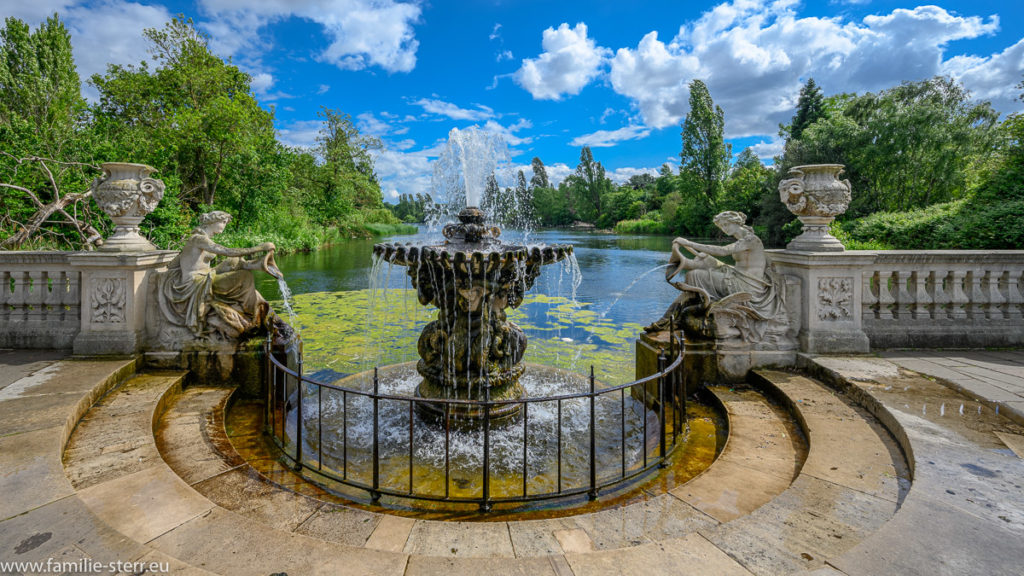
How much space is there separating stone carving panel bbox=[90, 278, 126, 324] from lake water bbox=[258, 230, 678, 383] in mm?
2541

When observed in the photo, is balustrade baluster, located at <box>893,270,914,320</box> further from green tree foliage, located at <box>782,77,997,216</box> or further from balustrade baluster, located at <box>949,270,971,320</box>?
green tree foliage, located at <box>782,77,997,216</box>

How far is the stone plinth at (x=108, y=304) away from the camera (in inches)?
197

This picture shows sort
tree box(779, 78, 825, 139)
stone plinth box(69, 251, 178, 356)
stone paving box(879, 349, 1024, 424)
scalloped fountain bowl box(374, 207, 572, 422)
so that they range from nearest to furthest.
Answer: stone paving box(879, 349, 1024, 424) < scalloped fountain bowl box(374, 207, 572, 422) < stone plinth box(69, 251, 178, 356) < tree box(779, 78, 825, 139)

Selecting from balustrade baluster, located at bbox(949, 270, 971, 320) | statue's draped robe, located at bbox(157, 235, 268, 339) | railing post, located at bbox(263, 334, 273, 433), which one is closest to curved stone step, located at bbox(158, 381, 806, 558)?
railing post, located at bbox(263, 334, 273, 433)

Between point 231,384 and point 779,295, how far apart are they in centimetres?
595

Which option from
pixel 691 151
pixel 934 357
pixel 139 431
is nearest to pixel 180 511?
pixel 139 431

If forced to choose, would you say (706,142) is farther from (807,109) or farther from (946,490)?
(946,490)

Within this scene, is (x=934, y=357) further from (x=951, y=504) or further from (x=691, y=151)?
(x=691, y=151)

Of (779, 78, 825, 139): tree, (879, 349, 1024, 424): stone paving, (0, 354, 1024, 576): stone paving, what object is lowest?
(0, 354, 1024, 576): stone paving

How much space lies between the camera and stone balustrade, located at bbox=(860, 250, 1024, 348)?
5383mm

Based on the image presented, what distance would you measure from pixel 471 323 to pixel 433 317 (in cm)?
776

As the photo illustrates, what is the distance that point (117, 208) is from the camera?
202 inches

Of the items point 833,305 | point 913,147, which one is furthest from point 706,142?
point 833,305

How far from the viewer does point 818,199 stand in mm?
5145
